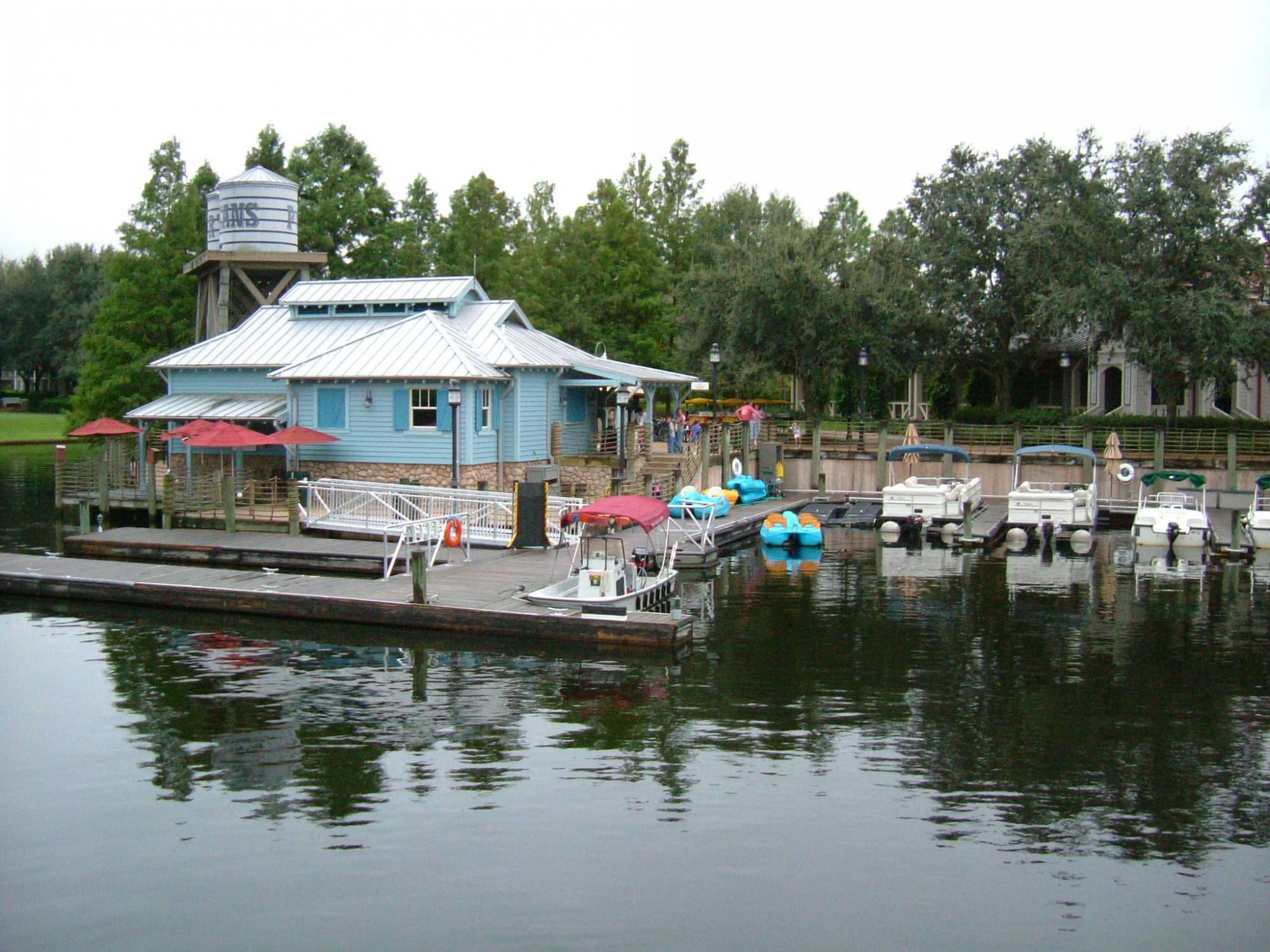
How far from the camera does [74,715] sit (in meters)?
17.3

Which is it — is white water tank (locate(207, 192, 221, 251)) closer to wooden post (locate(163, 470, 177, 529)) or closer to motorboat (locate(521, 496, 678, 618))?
wooden post (locate(163, 470, 177, 529))

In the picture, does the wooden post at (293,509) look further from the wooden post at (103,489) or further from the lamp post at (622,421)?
the lamp post at (622,421)

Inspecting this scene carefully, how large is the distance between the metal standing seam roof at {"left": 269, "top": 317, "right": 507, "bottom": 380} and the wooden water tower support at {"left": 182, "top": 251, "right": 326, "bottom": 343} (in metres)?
8.61

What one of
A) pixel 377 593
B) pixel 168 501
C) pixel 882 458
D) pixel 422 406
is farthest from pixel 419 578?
pixel 882 458

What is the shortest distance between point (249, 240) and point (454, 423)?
685 inches

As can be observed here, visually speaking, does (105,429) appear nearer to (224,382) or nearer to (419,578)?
(224,382)

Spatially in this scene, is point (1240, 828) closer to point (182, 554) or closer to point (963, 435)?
point (182, 554)

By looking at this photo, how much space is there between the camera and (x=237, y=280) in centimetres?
4581

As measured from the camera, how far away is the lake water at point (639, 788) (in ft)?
36.2

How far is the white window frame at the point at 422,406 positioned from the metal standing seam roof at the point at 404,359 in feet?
2.41

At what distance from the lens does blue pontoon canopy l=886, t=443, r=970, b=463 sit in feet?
137

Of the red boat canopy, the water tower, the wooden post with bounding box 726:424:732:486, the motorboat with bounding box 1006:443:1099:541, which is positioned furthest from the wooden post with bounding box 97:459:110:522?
the motorboat with bounding box 1006:443:1099:541

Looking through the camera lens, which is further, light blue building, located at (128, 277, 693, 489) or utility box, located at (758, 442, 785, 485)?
utility box, located at (758, 442, 785, 485)

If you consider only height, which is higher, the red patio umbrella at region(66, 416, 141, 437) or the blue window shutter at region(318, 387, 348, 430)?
the blue window shutter at region(318, 387, 348, 430)
